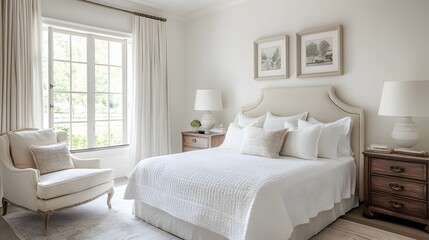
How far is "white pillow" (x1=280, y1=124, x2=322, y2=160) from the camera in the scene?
2.99 metres

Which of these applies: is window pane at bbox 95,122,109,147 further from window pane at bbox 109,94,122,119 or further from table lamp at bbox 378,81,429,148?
table lamp at bbox 378,81,429,148

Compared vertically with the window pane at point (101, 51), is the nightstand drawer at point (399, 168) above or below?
below

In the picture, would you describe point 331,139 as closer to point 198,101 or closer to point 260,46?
point 260,46

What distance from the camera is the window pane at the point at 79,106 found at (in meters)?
4.20

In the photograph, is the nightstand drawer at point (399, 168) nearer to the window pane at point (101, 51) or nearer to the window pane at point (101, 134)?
the window pane at point (101, 134)

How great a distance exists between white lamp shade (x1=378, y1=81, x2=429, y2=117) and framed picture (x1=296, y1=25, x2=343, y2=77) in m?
0.78

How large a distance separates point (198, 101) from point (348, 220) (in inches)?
106

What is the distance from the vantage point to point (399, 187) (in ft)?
8.92

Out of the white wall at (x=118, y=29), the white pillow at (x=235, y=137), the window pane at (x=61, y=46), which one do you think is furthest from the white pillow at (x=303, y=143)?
the window pane at (x=61, y=46)

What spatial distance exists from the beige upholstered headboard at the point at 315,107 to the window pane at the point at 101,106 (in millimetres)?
2223

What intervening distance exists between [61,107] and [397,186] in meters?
4.21

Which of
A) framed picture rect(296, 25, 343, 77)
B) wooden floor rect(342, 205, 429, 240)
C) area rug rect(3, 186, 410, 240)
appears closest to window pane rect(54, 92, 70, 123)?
area rug rect(3, 186, 410, 240)

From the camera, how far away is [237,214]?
6.79 ft

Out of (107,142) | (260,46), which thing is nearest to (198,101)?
(260,46)
